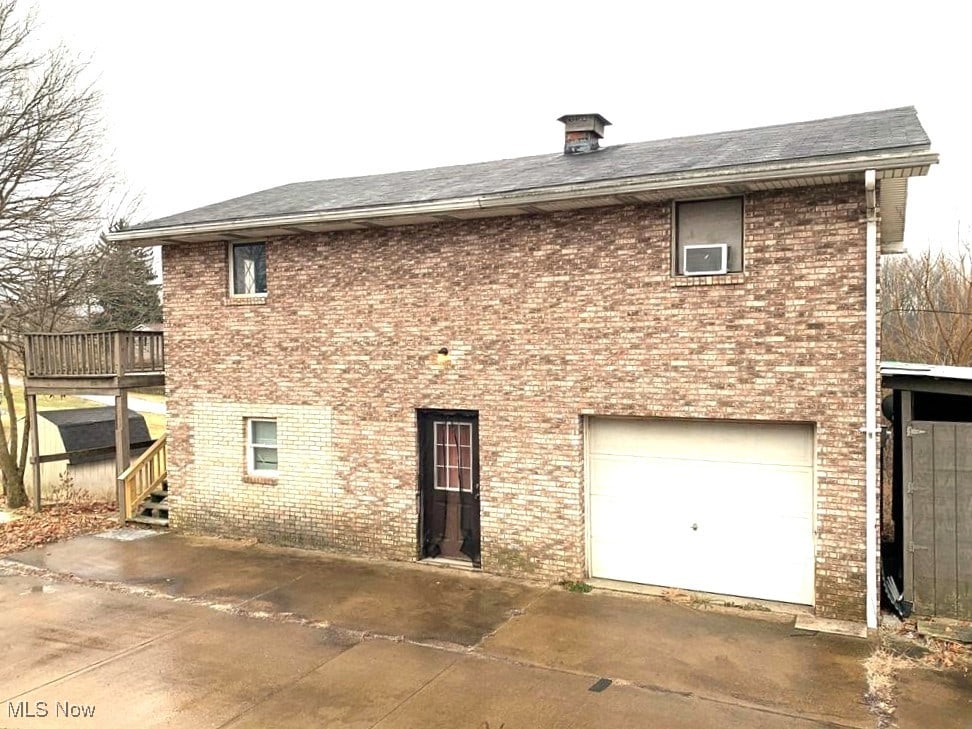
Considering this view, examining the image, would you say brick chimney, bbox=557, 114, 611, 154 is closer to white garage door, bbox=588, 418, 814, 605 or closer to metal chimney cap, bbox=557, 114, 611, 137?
metal chimney cap, bbox=557, 114, 611, 137

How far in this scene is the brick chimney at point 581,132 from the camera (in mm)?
12703

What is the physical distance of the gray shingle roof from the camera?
845 centimetres

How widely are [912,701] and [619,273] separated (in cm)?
523

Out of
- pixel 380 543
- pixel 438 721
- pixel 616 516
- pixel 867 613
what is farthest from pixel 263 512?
pixel 867 613

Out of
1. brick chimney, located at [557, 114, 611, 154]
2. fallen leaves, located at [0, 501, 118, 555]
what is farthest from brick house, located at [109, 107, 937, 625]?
fallen leaves, located at [0, 501, 118, 555]

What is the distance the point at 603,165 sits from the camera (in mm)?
10219

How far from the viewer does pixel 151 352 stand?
13977mm

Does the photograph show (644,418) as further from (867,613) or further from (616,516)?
(867,613)

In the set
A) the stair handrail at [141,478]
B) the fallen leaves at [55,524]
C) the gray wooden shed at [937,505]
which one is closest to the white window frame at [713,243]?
the gray wooden shed at [937,505]

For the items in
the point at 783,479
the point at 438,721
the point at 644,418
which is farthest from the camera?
the point at 644,418

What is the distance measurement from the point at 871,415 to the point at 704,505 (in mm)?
2172

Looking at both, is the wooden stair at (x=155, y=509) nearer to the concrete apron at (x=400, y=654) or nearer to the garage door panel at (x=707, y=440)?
the concrete apron at (x=400, y=654)

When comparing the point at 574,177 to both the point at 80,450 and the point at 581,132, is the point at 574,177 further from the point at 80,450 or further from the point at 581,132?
the point at 80,450

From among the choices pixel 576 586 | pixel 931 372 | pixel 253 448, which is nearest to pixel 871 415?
pixel 931 372
